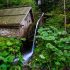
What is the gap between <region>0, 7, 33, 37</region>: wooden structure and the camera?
16.9 m

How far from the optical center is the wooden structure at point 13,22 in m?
16.9

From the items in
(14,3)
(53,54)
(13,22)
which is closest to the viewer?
(53,54)

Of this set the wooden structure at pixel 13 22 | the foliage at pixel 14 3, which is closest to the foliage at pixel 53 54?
the wooden structure at pixel 13 22

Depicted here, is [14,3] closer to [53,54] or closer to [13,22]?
[13,22]

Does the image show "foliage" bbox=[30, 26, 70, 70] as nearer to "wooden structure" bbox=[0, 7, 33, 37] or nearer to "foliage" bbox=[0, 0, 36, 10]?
"wooden structure" bbox=[0, 7, 33, 37]

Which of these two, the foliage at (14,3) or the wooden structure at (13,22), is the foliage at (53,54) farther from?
the foliage at (14,3)

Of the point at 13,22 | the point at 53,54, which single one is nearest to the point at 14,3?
the point at 13,22

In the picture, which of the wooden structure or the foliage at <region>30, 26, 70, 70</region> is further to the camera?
the wooden structure

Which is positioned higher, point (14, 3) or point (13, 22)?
point (14, 3)

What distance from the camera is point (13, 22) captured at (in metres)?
16.8

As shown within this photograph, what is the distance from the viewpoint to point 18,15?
59.7 ft

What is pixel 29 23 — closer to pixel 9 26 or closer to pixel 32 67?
pixel 9 26

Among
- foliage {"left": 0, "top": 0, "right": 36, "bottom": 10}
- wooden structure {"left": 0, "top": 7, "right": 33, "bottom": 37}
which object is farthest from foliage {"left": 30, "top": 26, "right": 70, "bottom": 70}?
foliage {"left": 0, "top": 0, "right": 36, "bottom": 10}

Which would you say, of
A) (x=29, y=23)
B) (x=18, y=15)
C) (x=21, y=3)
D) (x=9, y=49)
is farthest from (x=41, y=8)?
(x=9, y=49)
